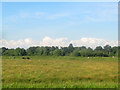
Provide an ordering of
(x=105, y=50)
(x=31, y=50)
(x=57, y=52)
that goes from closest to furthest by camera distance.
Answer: (x=57, y=52) < (x=31, y=50) < (x=105, y=50)

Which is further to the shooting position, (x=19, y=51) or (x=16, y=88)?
(x=19, y=51)

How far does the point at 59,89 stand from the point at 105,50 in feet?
300

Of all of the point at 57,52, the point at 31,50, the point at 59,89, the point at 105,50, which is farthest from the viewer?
the point at 105,50

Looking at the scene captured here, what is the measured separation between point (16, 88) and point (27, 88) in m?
0.48

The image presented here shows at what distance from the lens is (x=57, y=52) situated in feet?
246

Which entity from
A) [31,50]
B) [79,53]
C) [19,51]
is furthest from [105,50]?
[19,51]

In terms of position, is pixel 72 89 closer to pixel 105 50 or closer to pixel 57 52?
pixel 57 52

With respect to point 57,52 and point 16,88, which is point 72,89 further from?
point 57,52

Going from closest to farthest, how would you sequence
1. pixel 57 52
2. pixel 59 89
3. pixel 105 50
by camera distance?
1. pixel 59 89
2. pixel 57 52
3. pixel 105 50

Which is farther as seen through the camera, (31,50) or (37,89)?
(31,50)

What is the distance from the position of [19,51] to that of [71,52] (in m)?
24.1

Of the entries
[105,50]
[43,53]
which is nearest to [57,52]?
[43,53]

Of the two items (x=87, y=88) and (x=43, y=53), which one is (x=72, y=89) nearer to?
(x=87, y=88)

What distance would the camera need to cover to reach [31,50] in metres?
80.9
